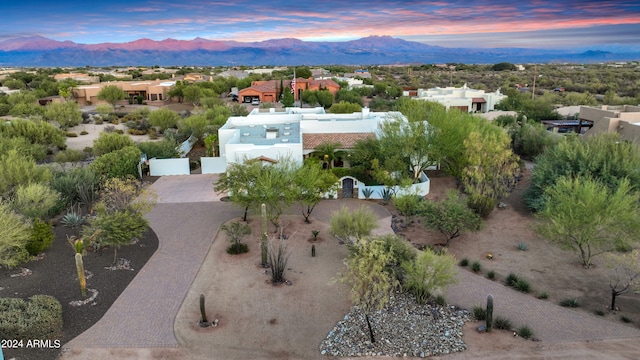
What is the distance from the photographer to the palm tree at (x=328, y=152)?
30.1m

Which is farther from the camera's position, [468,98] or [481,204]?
[468,98]

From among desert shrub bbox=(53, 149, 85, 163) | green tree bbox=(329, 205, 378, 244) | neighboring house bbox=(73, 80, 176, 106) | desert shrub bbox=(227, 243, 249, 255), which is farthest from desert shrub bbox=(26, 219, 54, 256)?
neighboring house bbox=(73, 80, 176, 106)

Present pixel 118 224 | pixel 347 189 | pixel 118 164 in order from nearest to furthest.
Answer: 1. pixel 118 224
2. pixel 347 189
3. pixel 118 164

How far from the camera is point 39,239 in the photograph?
18828mm

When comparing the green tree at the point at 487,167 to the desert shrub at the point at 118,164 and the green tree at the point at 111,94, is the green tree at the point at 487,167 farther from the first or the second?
the green tree at the point at 111,94

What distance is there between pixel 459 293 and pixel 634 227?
7.48 metres

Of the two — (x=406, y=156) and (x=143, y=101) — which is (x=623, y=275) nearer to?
(x=406, y=156)

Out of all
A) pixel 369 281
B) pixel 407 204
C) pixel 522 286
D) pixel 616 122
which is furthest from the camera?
pixel 616 122

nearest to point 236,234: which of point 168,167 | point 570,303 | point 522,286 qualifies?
point 522,286

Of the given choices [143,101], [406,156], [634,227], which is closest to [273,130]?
[406,156]

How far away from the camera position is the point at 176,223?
76.1ft

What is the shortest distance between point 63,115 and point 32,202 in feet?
106

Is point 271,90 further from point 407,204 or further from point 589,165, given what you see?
point 589,165

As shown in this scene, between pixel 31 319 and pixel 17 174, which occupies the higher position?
pixel 17 174
